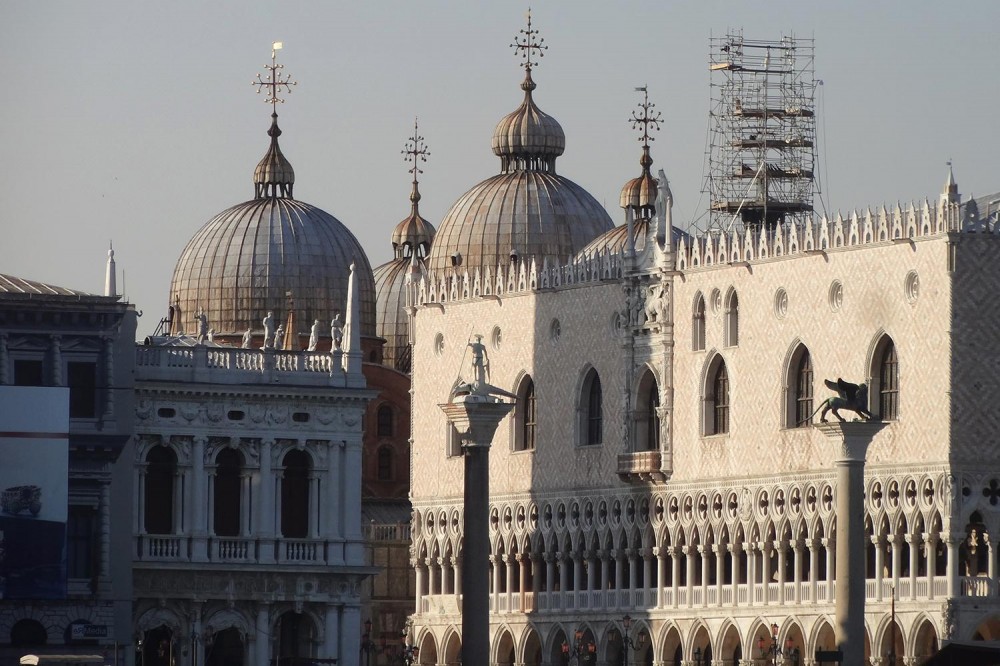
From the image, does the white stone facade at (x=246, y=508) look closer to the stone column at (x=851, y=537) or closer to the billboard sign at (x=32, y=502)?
the billboard sign at (x=32, y=502)

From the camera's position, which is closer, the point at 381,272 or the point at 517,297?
Answer: the point at 517,297

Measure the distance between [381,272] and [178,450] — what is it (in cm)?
3573

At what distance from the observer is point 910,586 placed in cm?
8094

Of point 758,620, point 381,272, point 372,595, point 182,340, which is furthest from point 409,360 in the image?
point 758,620

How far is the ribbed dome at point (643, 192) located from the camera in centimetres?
10800

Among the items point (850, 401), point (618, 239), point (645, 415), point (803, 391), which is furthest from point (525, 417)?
point (850, 401)

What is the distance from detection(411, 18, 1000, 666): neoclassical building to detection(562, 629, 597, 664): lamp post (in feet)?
0.47

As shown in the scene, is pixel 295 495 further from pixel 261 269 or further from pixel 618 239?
pixel 261 269

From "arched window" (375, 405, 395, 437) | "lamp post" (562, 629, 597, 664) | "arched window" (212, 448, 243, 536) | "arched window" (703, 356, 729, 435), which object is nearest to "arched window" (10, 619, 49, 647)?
"arched window" (212, 448, 243, 536)

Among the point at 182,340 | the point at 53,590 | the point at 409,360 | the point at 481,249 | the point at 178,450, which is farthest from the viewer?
the point at 409,360

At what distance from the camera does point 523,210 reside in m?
109

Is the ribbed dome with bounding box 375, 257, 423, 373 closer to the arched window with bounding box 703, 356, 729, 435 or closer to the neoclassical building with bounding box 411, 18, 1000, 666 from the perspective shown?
the neoclassical building with bounding box 411, 18, 1000, 666

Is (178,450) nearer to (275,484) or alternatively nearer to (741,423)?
(275,484)

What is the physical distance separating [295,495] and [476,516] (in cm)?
1036
